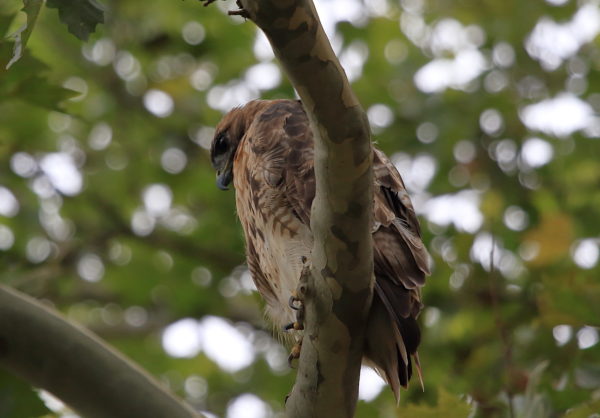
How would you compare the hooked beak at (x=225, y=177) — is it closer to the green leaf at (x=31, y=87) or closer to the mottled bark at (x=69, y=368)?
the green leaf at (x=31, y=87)

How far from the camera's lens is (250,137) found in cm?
404

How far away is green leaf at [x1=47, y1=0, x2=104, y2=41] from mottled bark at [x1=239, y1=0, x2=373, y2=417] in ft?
1.11

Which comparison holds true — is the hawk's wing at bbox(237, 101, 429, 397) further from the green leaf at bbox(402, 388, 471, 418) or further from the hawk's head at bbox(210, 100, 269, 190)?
the hawk's head at bbox(210, 100, 269, 190)

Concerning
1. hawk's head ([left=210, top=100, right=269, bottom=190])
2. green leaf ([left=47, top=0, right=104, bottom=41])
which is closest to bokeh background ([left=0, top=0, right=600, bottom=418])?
hawk's head ([left=210, top=100, right=269, bottom=190])

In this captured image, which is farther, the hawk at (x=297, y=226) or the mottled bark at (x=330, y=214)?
the hawk at (x=297, y=226)

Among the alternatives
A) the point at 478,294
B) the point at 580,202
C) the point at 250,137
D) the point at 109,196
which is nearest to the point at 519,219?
the point at 580,202

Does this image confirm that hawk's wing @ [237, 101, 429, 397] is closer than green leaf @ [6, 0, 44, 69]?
No

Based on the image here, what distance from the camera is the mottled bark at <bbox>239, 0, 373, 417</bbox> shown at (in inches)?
83.4

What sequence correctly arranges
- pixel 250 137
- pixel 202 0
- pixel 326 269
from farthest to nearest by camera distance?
pixel 250 137
pixel 326 269
pixel 202 0

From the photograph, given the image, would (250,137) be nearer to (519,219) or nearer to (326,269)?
(326,269)

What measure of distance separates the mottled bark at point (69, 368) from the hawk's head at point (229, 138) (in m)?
1.79

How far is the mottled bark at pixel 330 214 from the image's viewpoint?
2.12 meters

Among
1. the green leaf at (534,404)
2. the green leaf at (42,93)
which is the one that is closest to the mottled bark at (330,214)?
the green leaf at (534,404)

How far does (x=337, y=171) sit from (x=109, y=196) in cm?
615
